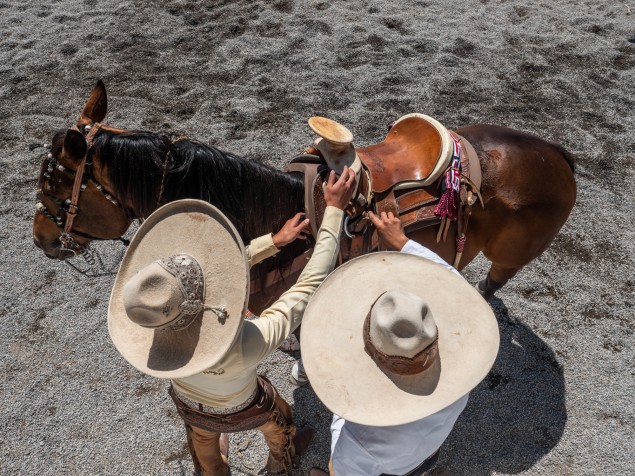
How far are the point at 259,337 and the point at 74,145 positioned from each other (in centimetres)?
105

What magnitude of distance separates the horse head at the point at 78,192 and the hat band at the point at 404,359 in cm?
127

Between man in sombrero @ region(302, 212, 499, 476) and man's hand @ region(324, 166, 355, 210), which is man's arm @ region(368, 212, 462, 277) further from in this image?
man in sombrero @ region(302, 212, 499, 476)

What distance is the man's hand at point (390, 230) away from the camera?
6.19 ft

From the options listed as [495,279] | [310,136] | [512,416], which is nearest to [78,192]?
[495,279]

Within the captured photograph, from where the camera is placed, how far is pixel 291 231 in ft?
6.20

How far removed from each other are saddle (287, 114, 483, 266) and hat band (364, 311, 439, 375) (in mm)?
768

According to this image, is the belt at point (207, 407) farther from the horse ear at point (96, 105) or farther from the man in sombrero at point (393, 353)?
the horse ear at point (96, 105)

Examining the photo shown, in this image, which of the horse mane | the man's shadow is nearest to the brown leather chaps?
the horse mane

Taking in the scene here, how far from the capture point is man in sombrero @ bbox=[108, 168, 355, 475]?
127cm

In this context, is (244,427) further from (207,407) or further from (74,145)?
(74,145)

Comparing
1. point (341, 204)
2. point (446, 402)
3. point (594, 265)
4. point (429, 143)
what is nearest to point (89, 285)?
point (341, 204)

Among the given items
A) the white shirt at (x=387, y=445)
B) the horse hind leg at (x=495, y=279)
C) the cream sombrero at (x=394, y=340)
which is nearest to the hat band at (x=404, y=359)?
the cream sombrero at (x=394, y=340)

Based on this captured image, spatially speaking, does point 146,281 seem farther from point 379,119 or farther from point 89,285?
point 379,119

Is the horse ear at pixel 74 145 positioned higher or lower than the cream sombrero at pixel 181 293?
higher
